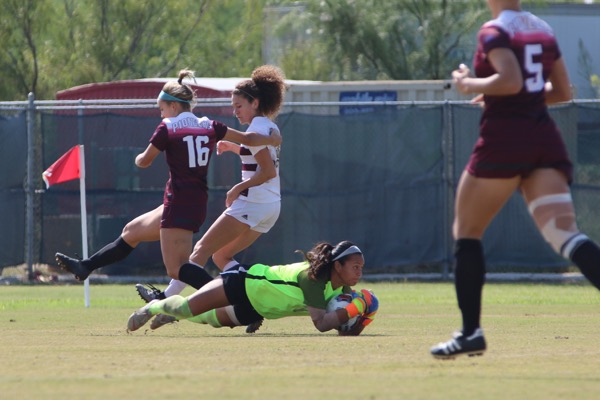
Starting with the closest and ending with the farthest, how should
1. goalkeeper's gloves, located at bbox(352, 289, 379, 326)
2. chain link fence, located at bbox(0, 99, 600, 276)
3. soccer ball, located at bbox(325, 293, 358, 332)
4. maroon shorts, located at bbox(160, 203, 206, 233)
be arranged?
1. soccer ball, located at bbox(325, 293, 358, 332)
2. goalkeeper's gloves, located at bbox(352, 289, 379, 326)
3. maroon shorts, located at bbox(160, 203, 206, 233)
4. chain link fence, located at bbox(0, 99, 600, 276)

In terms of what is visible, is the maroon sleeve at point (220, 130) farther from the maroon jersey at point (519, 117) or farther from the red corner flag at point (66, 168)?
the red corner flag at point (66, 168)

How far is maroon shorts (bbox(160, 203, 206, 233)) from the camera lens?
9.95 m

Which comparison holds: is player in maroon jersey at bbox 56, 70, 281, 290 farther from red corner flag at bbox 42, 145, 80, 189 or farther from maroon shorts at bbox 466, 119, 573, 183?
red corner flag at bbox 42, 145, 80, 189

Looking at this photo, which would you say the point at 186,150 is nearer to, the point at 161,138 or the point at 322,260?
the point at 161,138

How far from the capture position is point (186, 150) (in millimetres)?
9969

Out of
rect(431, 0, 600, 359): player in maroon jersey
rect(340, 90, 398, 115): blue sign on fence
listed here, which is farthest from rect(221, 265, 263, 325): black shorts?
rect(340, 90, 398, 115): blue sign on fence

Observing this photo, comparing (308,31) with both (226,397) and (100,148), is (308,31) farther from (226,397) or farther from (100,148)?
(226,397)

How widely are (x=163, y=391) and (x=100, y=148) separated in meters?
13.3

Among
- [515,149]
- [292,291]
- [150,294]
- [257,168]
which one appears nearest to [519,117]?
[515,149]

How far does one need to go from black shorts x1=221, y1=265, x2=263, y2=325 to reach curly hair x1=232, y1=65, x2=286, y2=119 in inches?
60.2

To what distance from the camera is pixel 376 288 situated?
17.4 metres

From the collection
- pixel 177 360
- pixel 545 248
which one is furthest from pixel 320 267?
pixel 545 248

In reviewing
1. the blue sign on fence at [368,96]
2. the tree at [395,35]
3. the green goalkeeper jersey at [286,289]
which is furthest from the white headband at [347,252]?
the tree at [395,35]

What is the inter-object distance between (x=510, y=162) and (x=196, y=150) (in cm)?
378
